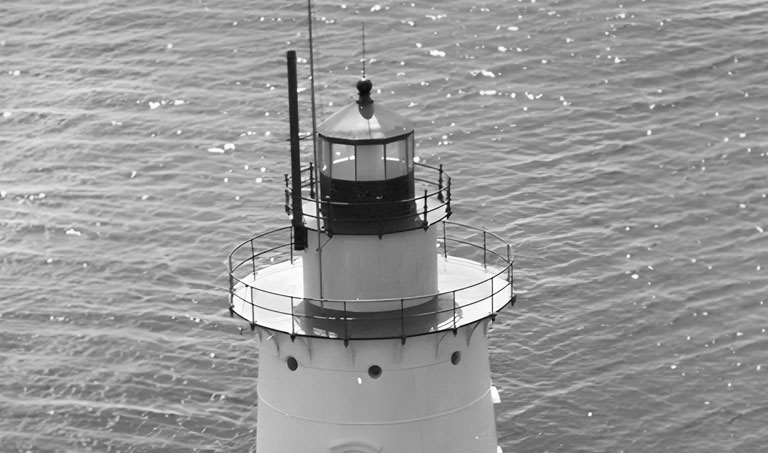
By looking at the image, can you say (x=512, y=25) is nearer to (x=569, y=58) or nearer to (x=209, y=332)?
(x=569, y=58)

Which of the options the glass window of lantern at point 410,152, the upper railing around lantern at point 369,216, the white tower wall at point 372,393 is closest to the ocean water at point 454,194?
the white tower wall at point 372,393

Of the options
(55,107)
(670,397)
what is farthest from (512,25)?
(670,397)

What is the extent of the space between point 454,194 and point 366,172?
3327 centimetres

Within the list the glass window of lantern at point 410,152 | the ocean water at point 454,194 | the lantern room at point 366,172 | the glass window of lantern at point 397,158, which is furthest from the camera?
the ocean water at point 454,194

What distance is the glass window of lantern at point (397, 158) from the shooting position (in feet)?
77.4

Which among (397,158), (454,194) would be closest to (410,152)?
(397,158)

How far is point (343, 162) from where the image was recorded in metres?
23.7

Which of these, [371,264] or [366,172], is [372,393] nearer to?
[371,264]

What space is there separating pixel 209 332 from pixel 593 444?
1303 centimetres

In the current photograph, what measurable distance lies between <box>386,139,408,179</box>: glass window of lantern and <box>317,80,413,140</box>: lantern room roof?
0.21 meters

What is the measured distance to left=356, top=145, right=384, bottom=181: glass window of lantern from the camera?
2353 cm

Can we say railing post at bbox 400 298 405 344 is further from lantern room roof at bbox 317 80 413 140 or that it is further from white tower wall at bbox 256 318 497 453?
lantern room roof at bbox 317 80 413 140

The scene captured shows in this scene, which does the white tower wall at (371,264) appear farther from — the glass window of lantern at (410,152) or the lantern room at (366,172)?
the glass window of lantern at (410,152)

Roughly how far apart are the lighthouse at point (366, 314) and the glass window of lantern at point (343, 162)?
0.01m
